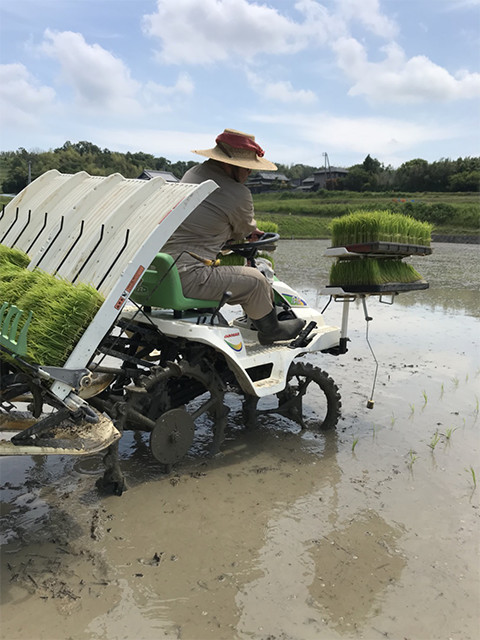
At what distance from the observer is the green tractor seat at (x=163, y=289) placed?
13.2ft

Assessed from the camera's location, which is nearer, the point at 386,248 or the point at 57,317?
the point at 57,317

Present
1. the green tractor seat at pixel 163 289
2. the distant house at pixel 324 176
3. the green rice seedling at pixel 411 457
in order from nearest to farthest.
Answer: the green tractor seat at pixel 163 289
the green rice seedling at pixel 411 457
the distant house at pixel 324 176

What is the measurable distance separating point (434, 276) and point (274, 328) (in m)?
13.3

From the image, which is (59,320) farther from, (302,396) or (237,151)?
(302,396)

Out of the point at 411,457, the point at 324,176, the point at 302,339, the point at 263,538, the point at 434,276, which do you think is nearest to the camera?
the point at 263,538

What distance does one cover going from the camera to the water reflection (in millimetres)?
12109

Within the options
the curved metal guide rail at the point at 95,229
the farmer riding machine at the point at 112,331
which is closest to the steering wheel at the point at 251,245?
the farmer riding machine at the point at 112,331

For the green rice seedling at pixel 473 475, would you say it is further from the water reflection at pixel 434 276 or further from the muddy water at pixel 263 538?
the water reflection at pixel 434 276

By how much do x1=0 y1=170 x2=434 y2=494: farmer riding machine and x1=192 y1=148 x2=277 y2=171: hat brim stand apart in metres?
0.57

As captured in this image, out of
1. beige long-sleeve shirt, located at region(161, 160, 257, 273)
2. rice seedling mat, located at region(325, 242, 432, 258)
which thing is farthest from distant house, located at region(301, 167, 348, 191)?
beige long-sleeve shirt, located at region(161, 160, 257, 273)

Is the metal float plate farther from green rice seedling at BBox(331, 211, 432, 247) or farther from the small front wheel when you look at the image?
green rice seedling at BBox(331, 211, 432, 247)

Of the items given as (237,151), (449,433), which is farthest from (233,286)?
(449,433)

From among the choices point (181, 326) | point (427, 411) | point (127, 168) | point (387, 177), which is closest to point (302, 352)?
point (181, 326)

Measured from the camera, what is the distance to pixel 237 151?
446cm
